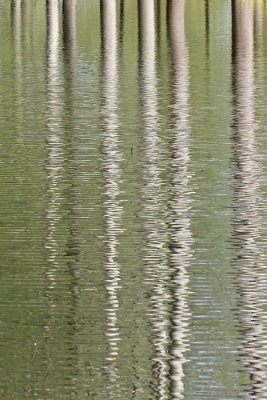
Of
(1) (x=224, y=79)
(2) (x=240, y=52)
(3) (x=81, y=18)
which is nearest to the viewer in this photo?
(1) (x=224, y=79)

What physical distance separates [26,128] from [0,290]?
9.21 meters

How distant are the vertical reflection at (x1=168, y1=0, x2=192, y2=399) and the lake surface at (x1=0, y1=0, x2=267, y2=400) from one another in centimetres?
2

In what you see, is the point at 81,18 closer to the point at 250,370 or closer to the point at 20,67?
the point at 20,67

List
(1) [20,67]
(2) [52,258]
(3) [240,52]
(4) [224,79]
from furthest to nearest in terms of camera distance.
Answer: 1. (3) [240,52]
2. (1) [20,67]
3. (4) [224,79]
4. (2) [52,258]

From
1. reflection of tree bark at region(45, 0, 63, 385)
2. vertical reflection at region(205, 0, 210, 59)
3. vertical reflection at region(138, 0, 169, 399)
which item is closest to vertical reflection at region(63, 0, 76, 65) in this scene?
reflection of tree bark at region(45, 0, 63, 385)

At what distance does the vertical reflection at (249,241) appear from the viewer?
26.7 feet

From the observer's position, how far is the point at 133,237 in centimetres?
1150

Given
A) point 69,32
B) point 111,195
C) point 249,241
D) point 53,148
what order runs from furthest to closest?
point 69,32
point 53,148
point 111,195
point 249,241

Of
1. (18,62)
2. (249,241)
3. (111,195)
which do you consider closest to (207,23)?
(18,62)

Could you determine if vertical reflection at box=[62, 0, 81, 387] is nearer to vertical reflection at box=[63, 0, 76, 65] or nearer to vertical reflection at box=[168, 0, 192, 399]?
vertical reflection at box=[168, 0, 192, 399]

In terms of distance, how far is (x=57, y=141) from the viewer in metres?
17.5

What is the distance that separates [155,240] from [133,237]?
230 mm

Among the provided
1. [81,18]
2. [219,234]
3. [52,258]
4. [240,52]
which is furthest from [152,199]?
[81,18]

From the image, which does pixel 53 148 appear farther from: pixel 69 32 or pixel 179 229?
pixel 69 32
